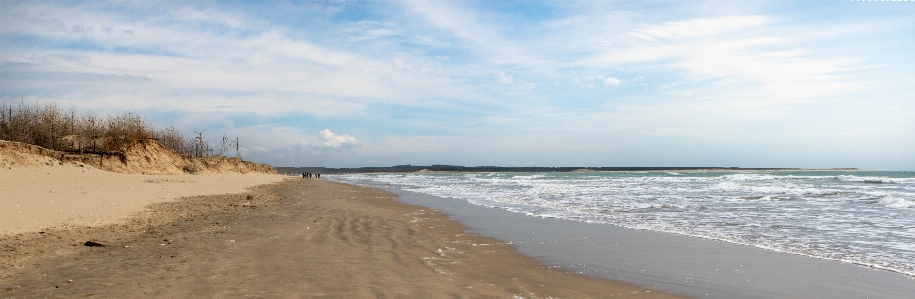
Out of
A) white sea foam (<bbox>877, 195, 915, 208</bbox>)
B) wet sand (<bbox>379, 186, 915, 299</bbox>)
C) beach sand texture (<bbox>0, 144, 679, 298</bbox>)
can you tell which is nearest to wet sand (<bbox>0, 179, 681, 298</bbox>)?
beach sand texture (<bbox>0, 144, 679, 298</bbox>)

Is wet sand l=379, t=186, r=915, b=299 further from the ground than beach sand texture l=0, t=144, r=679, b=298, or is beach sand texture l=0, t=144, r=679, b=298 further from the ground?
beach sand texture l=0, t=144, r=679, b=298

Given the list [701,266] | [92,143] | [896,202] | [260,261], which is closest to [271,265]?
[260,261]

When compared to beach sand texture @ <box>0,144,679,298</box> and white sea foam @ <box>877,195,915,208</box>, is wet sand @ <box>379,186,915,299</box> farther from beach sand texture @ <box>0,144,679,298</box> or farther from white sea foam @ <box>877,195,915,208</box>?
white sea foam @ <box>877,195,915,208</box>

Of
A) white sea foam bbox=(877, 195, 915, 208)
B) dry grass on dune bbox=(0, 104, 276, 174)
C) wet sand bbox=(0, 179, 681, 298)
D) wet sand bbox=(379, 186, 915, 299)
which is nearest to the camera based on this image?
wet sand bbox=(0, 179, 681, 298)

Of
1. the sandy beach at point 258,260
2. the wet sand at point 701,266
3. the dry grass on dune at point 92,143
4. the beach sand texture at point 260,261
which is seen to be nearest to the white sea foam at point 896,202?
the wet sand at point 701,266

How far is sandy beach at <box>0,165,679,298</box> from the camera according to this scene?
5023mm

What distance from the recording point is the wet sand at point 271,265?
16.4ft

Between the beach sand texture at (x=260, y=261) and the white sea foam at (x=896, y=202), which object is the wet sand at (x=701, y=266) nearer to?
the beach sand texture at (x=260, y=261)

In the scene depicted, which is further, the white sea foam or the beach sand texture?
the white sea foam

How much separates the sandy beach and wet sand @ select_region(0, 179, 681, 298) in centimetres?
1

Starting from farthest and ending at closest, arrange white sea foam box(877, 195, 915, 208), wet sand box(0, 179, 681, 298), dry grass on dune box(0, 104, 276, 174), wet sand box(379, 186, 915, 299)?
dry grass on dune box(0, 104, 276, 174), white sea foam box(877, 195, 915, 208), wet sand box(379, 186, 915, 299), wet sand box(0, 179, 681, 298)

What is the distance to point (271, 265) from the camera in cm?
616

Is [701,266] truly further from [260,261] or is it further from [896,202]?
[896,202]

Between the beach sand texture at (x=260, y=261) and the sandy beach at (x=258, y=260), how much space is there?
0.01 meters
